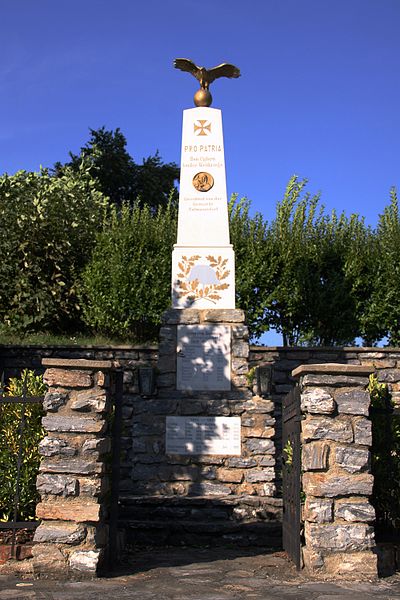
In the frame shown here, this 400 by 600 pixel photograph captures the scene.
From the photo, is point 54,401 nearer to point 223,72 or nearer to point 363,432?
point 363,432

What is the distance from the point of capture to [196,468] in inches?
363

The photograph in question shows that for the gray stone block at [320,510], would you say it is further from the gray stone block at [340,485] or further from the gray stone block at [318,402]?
the gray stone block at [318,402]

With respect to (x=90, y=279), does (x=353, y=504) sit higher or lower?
lower

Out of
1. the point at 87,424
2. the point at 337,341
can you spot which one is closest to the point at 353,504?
the point at 87,424

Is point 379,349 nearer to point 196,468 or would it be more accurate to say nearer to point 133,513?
point 196,468

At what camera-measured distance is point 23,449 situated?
5984 millimetres

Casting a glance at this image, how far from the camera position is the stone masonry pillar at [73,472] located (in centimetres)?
526

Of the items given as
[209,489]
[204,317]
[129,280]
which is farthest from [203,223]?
[209,489]

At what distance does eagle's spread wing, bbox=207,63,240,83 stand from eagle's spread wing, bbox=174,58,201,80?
0.66 ft

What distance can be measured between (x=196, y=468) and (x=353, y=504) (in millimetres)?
4141

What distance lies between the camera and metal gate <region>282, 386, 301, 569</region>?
5.58 meters

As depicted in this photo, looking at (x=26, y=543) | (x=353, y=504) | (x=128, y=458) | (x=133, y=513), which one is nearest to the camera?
(x=353, y=504)

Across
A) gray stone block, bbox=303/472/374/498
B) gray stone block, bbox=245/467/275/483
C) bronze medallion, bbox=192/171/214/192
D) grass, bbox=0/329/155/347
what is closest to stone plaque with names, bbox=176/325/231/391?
gray stone block, bbox=245/467/275/483

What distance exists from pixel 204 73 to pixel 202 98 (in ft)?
1.47
